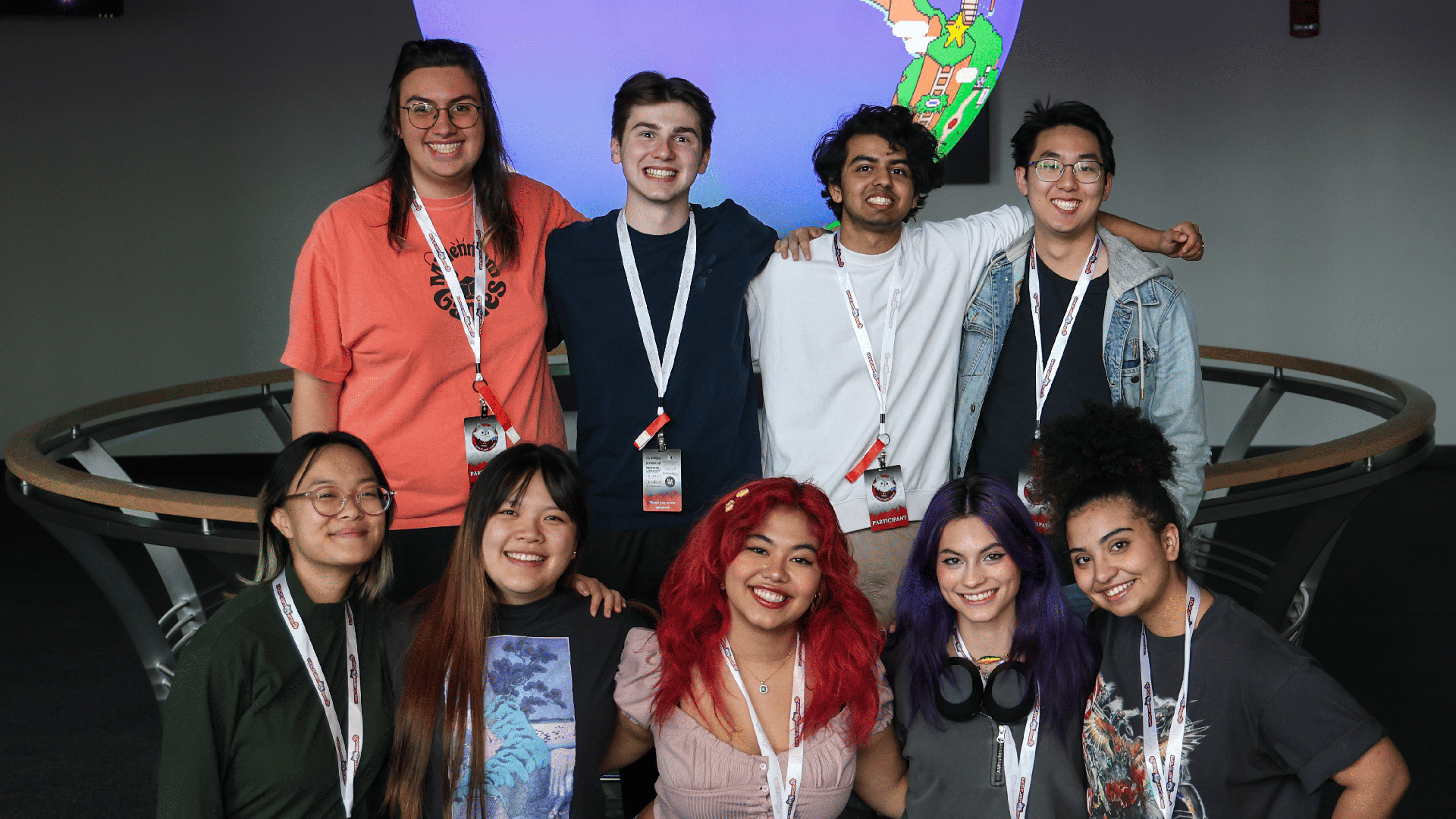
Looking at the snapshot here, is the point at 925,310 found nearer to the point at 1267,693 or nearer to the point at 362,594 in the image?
the point at 1267,693

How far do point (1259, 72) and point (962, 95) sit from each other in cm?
465

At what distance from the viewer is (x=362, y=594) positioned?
96.4 inches

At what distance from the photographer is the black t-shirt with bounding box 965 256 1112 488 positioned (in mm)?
2820

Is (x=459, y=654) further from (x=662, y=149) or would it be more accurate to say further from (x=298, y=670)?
(x=662, y=149)

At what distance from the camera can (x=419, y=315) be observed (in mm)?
2861

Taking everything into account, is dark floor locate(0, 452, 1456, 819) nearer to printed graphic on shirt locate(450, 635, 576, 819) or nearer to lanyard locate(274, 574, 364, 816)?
lanyard locate(274, 574, 364, 816)

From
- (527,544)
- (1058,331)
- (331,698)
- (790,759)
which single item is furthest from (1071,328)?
(331,698)

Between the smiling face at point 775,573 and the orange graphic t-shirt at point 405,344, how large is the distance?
34.3 inches

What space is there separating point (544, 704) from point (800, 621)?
0.58 meters

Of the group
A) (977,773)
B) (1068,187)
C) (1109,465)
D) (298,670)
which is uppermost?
(1068,187)

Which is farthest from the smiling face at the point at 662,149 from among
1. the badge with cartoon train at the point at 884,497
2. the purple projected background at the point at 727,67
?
the purple projected background at the point at 727,67

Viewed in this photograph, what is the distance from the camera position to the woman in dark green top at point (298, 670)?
2.12 metres

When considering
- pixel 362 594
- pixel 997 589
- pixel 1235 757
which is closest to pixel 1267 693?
pixel 1235 757

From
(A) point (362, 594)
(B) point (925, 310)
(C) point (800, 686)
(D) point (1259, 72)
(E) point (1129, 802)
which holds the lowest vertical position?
(E) point (1129, 802)
